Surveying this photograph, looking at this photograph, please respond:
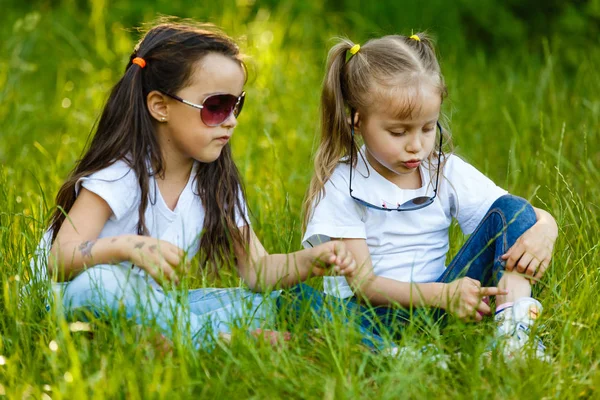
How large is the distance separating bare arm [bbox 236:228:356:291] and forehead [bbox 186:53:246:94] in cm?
53

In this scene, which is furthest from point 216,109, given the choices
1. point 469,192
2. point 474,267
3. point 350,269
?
point 474,267

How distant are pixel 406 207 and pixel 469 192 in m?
0.24

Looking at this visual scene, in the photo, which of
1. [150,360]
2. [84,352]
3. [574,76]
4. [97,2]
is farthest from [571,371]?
[97,2]

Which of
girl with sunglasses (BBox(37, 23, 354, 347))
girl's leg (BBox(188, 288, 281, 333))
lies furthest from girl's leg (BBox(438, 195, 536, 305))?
girl's leg (BBox(188, 288, 281, 333))

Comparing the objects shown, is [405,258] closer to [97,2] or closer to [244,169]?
[244,169]

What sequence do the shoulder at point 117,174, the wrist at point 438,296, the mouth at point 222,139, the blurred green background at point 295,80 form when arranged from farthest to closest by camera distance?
the blurred green background at point 295,80
the mouth at point 222,139
the shoulder at point 117,174
the wrist at point 438,296

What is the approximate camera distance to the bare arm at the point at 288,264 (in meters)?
2.71

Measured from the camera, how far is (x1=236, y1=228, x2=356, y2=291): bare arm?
107 inches

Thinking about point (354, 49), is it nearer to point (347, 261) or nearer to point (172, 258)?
point (347, 261)

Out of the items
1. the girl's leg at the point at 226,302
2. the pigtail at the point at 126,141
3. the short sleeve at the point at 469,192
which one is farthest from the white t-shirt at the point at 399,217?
the pigtail at the point at 126,141

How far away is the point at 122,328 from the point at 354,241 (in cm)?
79

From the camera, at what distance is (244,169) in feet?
13.6

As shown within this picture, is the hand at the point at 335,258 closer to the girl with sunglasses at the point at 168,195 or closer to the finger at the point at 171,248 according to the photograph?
the girl with sunglasses at the point at 168,195

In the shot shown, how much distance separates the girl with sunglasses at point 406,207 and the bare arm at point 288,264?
8 cm
